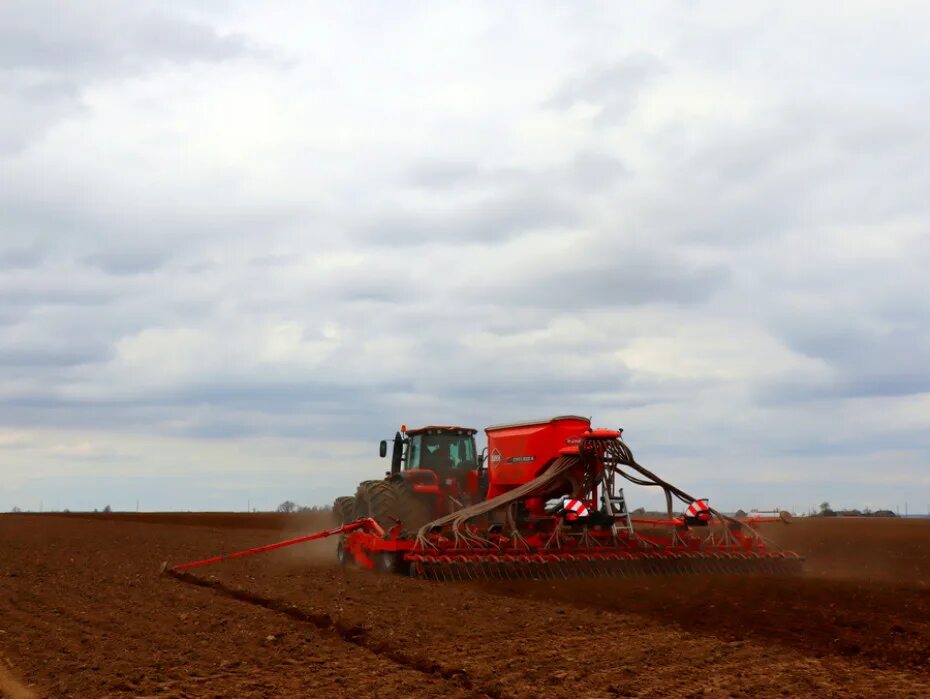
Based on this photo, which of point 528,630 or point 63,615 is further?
point 63,615

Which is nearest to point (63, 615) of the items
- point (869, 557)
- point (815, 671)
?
point (815, 671)

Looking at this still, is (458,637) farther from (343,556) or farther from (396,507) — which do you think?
(343,556)

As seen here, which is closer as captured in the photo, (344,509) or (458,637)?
(458,637)

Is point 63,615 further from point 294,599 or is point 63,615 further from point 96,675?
point 96,675

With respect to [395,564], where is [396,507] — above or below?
above

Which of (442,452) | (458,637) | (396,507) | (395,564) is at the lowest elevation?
(458,637)

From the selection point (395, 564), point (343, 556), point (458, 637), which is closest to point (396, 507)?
point (343, 556)

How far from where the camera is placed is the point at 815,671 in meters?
8.13

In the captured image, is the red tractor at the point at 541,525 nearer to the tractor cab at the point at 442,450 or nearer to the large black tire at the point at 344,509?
the tractor cab at the point at 442,450

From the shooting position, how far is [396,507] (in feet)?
58.8

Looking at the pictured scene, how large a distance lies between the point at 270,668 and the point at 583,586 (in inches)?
251

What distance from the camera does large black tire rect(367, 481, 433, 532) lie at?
17.8 meters

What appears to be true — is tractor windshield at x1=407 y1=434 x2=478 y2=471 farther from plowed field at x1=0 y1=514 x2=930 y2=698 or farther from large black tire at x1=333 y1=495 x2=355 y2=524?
plowed field at x1=0 y1=514 x2=930 y2=698

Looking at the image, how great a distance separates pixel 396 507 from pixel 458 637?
26.8ft
